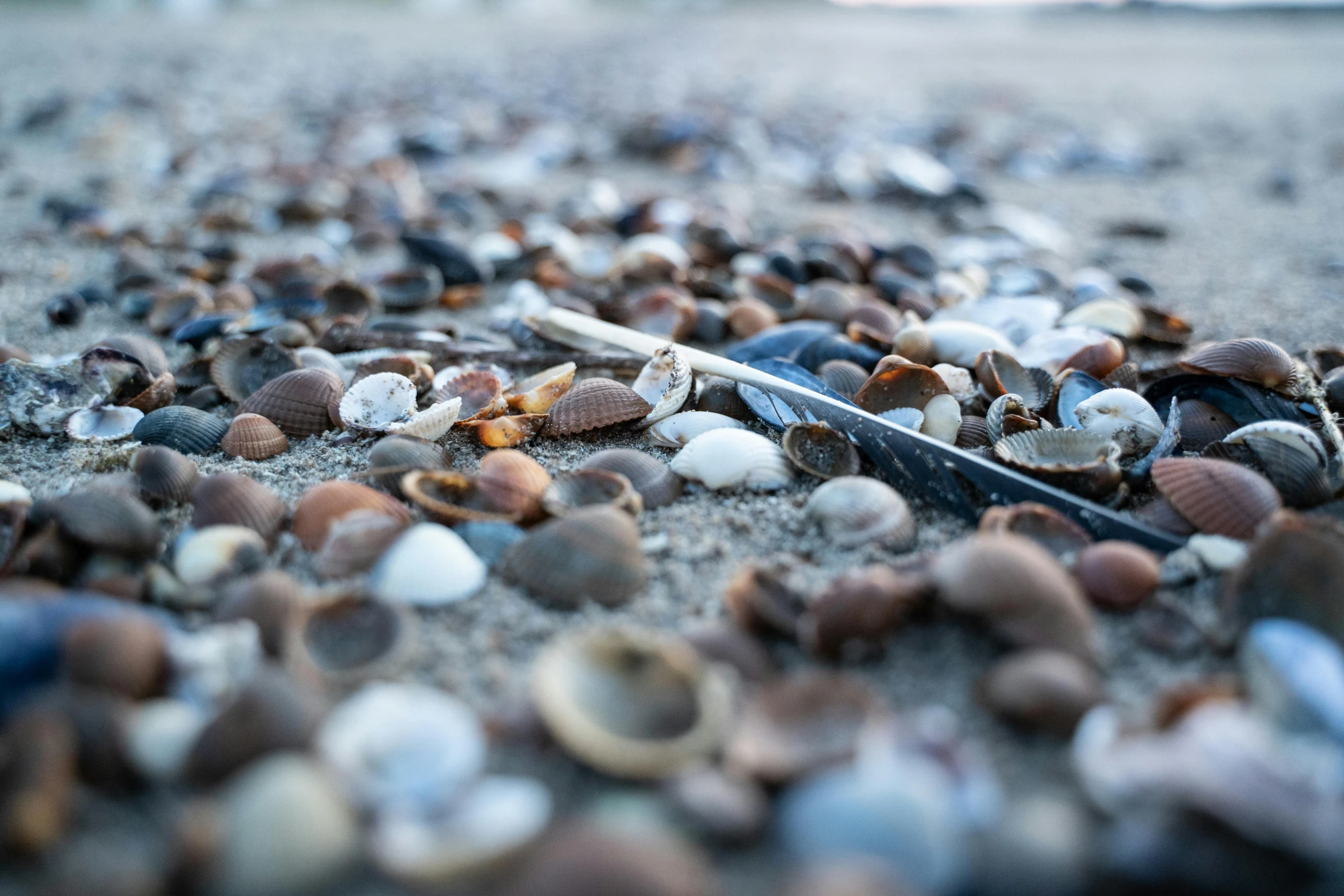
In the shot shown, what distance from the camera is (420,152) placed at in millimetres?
6559

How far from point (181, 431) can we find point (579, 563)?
141cm

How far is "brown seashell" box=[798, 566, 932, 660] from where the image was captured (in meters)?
1.58

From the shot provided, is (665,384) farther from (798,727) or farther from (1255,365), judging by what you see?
(1255,365)

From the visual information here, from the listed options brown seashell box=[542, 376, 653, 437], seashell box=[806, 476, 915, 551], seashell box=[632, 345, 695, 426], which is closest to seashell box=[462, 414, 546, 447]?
brown seashell box=[542, 376, 653, 437]

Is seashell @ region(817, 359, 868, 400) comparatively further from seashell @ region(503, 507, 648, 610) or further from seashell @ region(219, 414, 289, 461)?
seashell @ region(219, 414, 289, 461)

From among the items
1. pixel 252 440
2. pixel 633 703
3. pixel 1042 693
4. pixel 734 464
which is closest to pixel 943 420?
pixel 734 464

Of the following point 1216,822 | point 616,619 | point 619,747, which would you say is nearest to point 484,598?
point 616,619

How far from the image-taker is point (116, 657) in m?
1.41

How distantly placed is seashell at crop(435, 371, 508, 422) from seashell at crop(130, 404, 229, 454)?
66 centimetres

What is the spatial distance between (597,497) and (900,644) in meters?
0.83

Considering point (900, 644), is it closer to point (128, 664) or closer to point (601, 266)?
point (128, 664)

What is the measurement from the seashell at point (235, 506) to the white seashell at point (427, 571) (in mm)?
339

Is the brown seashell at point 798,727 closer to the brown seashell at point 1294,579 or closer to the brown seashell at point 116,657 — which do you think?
the brown seashell at point 1294,579

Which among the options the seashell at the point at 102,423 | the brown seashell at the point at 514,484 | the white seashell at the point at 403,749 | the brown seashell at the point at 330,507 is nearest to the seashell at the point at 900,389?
the brown seashell at the point at 514,484
